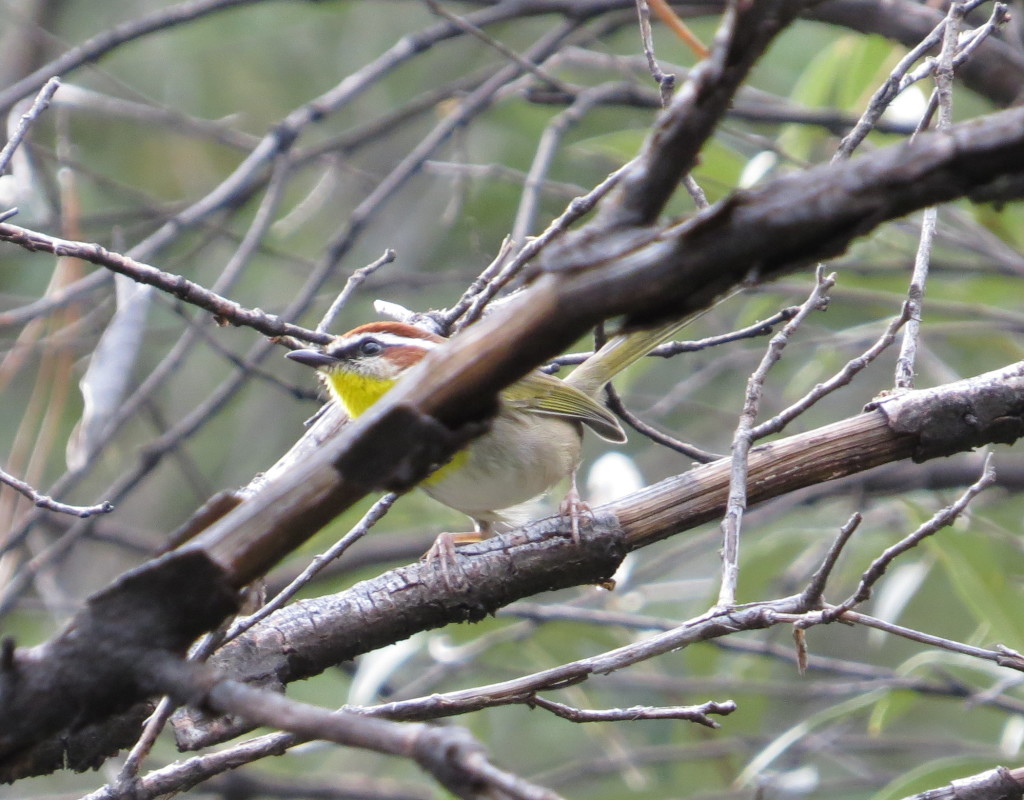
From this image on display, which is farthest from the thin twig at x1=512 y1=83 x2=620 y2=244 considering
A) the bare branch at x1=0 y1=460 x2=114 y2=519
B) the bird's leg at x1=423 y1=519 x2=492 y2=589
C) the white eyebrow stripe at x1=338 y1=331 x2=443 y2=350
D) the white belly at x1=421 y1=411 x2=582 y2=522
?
the bare branch at x1=0 y1=460 x2=114 y2=519

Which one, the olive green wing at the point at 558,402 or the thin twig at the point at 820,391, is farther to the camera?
the olive green wing at the point at 558,402

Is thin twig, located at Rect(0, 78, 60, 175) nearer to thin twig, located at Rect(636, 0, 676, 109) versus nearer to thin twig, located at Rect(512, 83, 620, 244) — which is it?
thin twig, located at Rect(636, 0, 676, 109)

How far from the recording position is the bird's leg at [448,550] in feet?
7.63

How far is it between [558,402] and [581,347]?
6.67 ft

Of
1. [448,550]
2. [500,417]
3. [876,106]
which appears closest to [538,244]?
[876,106]

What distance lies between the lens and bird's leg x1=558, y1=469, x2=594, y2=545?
7.84ft

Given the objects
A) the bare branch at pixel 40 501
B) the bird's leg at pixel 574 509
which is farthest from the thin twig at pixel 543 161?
the bare branch at pixel 40 501

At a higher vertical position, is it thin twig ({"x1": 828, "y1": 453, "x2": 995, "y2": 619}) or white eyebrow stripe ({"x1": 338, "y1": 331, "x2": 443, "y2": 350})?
white eyebrow stripe ({"x1": 338, "y1": 331, "x2": 443, "y2": 350})

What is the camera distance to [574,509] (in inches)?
118

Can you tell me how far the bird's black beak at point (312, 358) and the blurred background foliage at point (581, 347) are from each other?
167 millimetres

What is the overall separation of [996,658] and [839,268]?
304cm

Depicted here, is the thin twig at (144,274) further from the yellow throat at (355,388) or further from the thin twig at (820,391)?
the yellow throat at (355,388)

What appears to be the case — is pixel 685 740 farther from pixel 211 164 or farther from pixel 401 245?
pixel 211 164

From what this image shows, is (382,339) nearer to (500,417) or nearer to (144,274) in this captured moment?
(500,417)
